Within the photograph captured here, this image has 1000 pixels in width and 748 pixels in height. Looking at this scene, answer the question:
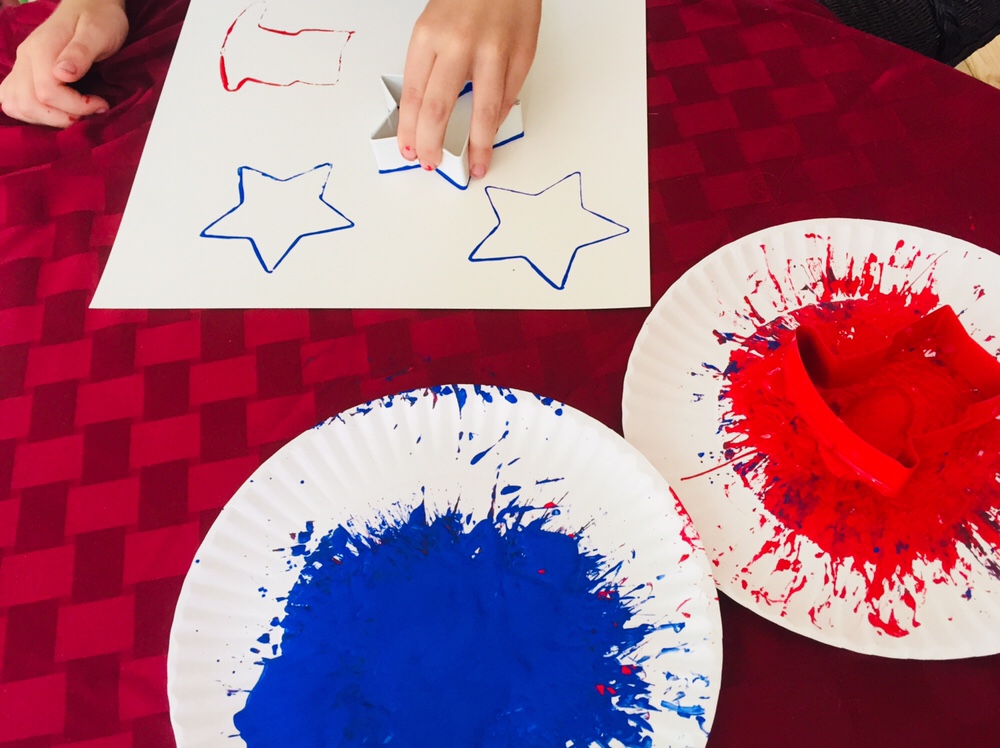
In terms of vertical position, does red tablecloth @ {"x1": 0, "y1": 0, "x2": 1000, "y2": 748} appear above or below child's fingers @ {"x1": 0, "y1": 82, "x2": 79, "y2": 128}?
below

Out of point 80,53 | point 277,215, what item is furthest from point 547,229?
point 80,53

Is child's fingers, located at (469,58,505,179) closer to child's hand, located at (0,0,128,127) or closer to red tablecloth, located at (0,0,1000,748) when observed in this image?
red tablecloth, located at (0,0,1000,748)

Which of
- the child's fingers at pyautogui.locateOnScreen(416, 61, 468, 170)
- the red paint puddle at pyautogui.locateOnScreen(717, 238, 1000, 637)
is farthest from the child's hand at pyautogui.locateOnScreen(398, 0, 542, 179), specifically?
the red paint puddle at pyautogui.locateOnScreen(717, 238, 1000, 637)

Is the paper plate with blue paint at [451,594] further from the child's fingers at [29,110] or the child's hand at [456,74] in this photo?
the child's fingers at [29,110]

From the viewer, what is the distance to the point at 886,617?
1.31 feet

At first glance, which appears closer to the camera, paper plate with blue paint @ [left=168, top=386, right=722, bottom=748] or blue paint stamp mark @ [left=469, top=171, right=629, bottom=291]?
paper plate with blue paint @ [left=168, top=386, right=722, bottom=748]

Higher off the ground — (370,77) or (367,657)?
(370,77)

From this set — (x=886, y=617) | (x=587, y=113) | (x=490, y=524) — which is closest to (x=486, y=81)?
(x=587, y=113)

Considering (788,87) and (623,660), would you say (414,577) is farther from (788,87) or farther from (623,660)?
(788,87)

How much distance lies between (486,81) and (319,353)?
257mm

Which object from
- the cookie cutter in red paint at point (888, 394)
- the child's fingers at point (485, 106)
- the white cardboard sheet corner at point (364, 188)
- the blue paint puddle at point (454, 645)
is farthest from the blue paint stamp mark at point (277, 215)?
the cookie cutter in red paint at point (888, 394)

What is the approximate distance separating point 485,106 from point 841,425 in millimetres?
359

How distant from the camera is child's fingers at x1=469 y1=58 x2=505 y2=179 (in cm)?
57

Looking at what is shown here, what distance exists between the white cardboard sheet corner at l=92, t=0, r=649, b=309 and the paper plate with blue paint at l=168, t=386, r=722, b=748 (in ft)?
0.44
